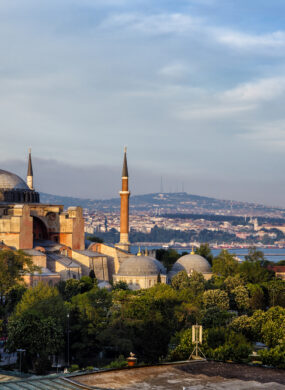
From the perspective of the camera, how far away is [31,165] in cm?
6172

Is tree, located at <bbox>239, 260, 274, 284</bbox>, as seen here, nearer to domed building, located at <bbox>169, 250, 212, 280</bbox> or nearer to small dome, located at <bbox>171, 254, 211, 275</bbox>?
domed building, located at <bbox>169, 250, 212, 280</bbox>

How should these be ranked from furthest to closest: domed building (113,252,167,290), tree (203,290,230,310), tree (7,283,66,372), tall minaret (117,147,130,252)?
1. tall minaret (117,147,130,252)
2. domed building (113,252,167,290)
3. tree (203,290,230,310)
4. tree (7,283,66,372)

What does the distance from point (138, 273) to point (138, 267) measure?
43 cm

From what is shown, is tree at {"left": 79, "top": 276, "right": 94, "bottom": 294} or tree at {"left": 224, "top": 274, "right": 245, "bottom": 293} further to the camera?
tree at {"left": 224, "top": 274, "right": 245, "bottom": 293}

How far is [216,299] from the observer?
42562mm

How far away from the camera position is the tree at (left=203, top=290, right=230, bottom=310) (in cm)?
4191

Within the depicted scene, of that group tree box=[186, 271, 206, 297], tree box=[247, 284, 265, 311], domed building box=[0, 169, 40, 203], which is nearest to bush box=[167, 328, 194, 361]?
tree box=[186, 271, 206, 297]

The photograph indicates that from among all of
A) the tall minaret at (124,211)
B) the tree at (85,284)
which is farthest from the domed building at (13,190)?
the tree at (85,284)

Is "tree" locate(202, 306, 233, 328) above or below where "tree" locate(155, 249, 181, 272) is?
below

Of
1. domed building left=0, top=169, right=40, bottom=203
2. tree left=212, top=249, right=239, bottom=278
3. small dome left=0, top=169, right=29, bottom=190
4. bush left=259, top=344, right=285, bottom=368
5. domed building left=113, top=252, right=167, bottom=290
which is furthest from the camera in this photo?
tree left=212, top=249, right=239, bottom=278

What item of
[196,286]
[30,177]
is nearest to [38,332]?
[196,286]

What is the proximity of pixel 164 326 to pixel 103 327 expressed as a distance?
287 centimetres

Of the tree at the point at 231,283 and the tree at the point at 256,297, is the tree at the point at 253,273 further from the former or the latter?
the tree at the point at 256,297

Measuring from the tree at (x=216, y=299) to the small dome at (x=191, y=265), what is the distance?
10.3 m
